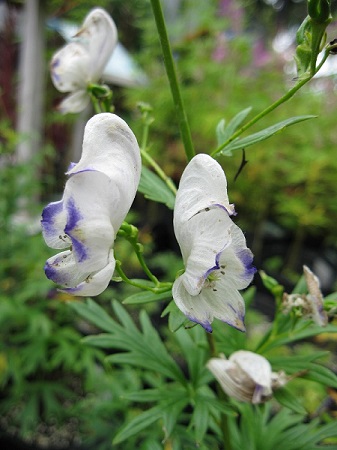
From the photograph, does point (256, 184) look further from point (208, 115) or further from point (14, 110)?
point (14, 110)

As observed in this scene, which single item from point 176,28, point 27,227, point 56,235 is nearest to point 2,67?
point 176,28

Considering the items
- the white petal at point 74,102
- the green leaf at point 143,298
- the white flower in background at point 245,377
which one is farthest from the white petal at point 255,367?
the white petal at point 74,102

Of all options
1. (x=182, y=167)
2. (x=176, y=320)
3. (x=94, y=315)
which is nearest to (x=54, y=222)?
(x=176, y=320)

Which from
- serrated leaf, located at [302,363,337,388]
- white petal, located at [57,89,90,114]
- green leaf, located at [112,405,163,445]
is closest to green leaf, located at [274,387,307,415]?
serrated leaf, located at [302,363,337,388]

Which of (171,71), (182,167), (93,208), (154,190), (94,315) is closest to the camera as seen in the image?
(93,208)

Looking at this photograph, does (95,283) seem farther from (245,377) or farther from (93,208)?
(245,377)

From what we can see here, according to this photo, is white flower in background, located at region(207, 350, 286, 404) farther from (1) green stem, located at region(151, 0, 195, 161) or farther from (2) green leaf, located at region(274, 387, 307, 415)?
(1) green stem, located at region(151, 0, 195, 161)
